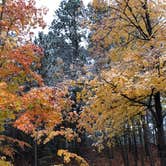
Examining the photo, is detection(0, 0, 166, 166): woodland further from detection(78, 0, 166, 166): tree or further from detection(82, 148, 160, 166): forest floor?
detection(82, 148, 160, 166): forest floor

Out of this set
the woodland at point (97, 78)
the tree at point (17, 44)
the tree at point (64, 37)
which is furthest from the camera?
the tree at point (64, 37)

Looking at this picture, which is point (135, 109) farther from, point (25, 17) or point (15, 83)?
point (25, 17)

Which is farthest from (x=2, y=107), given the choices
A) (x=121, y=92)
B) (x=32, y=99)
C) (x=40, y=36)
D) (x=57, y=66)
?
(x=40, y=36)

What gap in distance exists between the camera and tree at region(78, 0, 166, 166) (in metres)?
8.03

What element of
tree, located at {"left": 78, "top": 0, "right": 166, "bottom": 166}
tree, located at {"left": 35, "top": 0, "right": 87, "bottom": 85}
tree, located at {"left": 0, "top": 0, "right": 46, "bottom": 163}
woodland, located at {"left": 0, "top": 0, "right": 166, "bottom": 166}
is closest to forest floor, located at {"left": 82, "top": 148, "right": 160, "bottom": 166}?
tree, located at {"left": 35, "top": 0, "right": 87, "bottom": 85}

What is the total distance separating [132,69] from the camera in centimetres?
873

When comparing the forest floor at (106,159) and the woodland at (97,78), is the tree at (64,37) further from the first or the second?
the woodland at (97,78)

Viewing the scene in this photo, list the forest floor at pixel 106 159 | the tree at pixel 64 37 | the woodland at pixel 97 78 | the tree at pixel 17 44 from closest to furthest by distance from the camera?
the woodland at pixel 97 78 → the tree at pixel 17 44 → the tree at pixel 64 37 → the forest floor at pixel 106 159

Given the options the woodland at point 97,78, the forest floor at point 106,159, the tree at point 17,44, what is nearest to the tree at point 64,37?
the forest floor at point 106,159

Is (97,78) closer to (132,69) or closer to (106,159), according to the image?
(132,69)

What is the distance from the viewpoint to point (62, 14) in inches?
1271

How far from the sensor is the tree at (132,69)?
316 inches

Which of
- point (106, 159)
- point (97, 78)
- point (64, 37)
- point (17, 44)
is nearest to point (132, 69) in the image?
point (97, 78)

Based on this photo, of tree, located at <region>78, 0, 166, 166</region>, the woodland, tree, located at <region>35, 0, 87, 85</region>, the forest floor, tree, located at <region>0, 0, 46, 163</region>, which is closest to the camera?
the woodland
